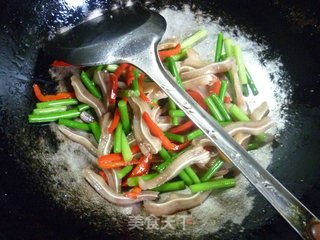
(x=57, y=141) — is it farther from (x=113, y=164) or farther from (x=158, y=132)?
(x=158, y=132)

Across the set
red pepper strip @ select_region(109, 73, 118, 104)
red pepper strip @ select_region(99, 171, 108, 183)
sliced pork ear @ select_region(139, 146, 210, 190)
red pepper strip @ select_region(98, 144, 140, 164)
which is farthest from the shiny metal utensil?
red pepper strip @ select_region(99, 171, 108, 183)

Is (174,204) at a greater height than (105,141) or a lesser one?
lesser

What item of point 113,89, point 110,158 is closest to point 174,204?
point 110,158

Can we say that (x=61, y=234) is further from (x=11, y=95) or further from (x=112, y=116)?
(x=11, y=95)

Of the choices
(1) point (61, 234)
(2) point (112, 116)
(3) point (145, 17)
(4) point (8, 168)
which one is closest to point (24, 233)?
(1) point (61, 234)

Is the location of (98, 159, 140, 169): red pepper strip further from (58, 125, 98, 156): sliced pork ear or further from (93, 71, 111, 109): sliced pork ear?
(93, 71, 111, 109): sliced pork ear

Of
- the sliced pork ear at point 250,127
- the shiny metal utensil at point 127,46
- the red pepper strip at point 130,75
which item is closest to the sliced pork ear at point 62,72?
the shiny metal utensil at point 127,46
